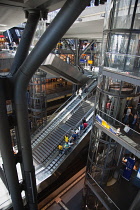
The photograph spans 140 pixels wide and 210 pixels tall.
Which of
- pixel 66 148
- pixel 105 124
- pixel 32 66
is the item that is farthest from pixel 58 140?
pixel 32 66

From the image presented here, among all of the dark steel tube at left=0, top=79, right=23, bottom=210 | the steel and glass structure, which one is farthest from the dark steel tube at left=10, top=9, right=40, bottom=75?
the steel and glass structure

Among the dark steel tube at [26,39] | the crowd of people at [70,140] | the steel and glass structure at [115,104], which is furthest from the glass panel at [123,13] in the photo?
the crowd of people at [70,140]

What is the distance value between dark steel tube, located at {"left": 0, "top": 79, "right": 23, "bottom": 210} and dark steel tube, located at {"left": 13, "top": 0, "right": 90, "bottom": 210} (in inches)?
14.7

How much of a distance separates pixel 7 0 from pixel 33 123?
46.1 feet

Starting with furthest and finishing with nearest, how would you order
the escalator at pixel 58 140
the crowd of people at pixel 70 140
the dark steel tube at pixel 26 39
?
1. the crowd of people at pixel 70 140
2. the escalator at pixel 58 140
3. the dark steel tube at pixel 26 39

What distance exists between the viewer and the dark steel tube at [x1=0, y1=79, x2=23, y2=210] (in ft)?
15.7

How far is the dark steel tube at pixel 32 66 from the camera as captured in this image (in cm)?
355

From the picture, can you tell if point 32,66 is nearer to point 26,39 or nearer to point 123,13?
point 26,39

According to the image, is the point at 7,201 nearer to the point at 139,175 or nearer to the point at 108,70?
the point at 139,175

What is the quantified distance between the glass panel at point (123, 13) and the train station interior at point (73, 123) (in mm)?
35

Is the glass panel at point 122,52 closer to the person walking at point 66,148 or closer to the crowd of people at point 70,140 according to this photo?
the crowd of people at point 70,140

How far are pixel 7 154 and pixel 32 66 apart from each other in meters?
3.14

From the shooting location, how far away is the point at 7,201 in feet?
28.4

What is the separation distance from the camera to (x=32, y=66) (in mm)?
4270
